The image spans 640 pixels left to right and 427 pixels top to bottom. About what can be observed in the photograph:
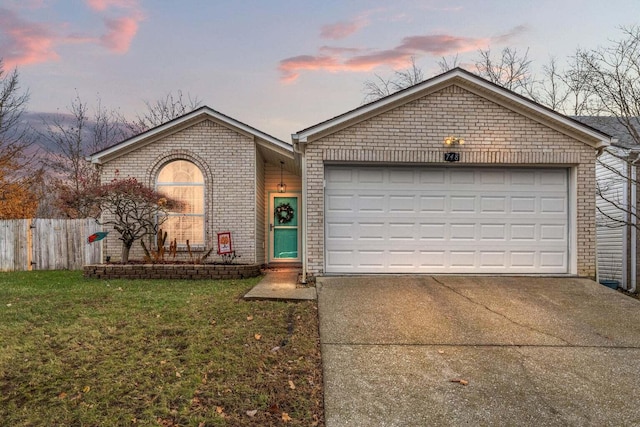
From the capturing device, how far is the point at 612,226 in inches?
473

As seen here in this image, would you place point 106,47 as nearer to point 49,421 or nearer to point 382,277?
point 382,277

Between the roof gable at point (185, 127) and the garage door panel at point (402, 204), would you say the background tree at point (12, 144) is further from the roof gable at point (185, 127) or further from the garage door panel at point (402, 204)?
the garage door panel at point (402, 204)

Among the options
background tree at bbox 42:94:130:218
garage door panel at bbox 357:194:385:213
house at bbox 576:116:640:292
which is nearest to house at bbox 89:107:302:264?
garage door panel at bbox 357:194:385:213

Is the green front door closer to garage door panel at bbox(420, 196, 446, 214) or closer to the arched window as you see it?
the arched window

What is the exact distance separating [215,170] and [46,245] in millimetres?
6542

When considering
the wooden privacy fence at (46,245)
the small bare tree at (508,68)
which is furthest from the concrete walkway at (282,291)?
the small bare tree at (508,68)

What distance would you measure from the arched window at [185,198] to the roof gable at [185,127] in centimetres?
90

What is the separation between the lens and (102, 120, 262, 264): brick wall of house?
11.0 metres

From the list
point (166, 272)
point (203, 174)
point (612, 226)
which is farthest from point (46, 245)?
point (612, 226)

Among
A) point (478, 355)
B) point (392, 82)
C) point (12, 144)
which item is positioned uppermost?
point (392, 82)

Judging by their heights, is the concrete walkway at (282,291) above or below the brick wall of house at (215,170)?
below

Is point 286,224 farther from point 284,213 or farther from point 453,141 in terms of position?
point 453,141

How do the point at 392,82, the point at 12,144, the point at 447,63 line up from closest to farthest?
the point at 12,144 < the point at 392,82 < the point at 447,63

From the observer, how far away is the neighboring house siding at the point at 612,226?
11.8 meters
